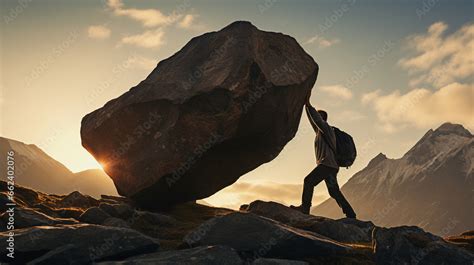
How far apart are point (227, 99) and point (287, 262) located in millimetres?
7492

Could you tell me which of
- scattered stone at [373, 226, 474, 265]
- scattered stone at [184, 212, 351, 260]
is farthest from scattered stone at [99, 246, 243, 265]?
scattered stone at [373, 226, 474, 265]

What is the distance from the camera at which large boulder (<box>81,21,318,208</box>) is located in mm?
15250

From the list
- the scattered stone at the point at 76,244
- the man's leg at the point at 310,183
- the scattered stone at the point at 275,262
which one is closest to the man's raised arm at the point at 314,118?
the man's leg at the point at 310,183

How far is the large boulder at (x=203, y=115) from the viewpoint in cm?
1525

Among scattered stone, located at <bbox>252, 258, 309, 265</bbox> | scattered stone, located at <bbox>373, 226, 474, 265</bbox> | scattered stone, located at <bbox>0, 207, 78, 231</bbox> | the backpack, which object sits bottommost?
scattered stone, located at <bbox>373, 226, 474, 265</bbox>

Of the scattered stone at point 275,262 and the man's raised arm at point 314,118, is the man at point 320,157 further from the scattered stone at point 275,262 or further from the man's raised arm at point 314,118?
the scattered stone at point 275,262

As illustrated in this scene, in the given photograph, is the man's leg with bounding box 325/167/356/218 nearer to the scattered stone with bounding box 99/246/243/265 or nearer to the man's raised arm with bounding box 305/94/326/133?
the man's raised arm with bounding box 305/94/326/133

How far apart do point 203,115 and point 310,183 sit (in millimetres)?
5394

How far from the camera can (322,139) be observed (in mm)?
18109

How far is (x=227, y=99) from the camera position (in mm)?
14992

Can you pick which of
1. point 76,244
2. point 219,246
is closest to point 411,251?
point 219,246

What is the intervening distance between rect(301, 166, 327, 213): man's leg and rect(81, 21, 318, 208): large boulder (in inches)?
72.4

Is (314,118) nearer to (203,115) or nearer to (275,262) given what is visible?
(203,115)

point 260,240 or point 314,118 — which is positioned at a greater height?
point 314,118
